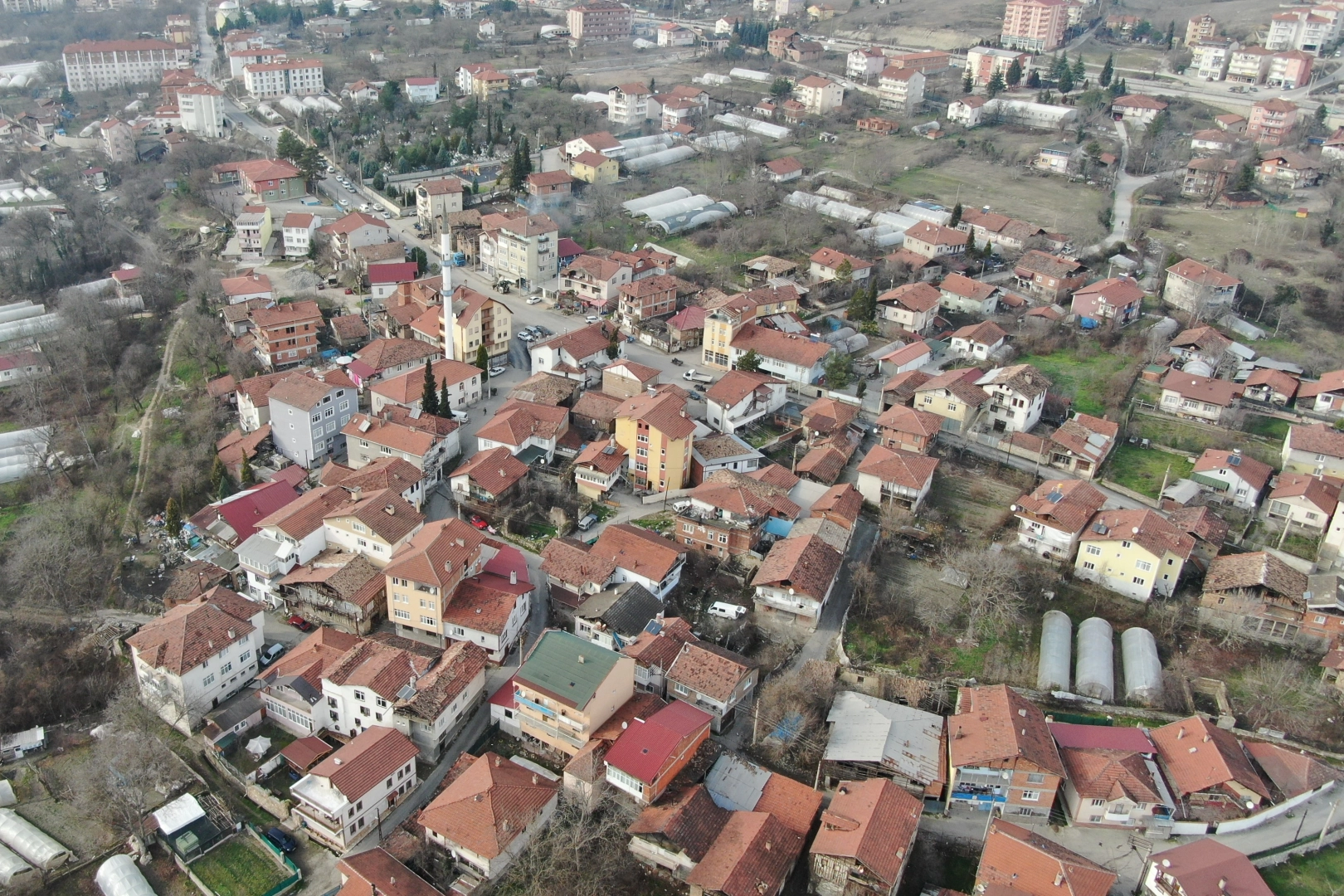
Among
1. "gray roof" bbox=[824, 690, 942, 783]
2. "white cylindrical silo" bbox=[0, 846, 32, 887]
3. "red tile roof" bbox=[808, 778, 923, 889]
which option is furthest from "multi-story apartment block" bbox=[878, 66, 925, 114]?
"white cylindrical silo" bbox=[0, 846, 32, 887]

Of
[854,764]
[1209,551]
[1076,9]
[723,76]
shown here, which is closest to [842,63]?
[723,76]


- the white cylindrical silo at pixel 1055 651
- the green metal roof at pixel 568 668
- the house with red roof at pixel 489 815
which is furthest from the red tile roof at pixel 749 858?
the white cylindrical silo at pixel 1055 651

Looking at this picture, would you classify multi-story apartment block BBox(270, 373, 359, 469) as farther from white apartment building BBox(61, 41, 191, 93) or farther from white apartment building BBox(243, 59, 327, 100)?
white apartment building BBox(61, 41, 191, 93)

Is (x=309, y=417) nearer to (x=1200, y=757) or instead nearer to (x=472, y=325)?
(x=472, y=325)

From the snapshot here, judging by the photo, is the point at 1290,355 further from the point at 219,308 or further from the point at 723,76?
the point at 723,76

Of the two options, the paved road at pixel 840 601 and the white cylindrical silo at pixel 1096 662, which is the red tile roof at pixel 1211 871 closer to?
the white cylindrical silo at pixel 1096 662

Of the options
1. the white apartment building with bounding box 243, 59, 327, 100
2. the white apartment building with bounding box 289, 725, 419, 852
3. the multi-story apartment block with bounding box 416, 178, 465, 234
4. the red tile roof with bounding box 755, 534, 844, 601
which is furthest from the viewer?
the white apartment building with bounding box 243, 59, 327, 100
